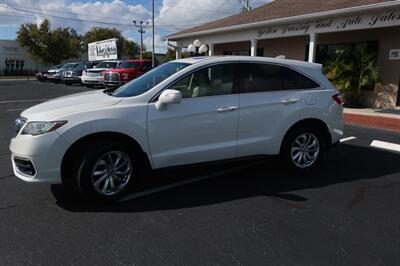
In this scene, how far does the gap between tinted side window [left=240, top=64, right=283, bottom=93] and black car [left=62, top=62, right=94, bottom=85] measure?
23.6 m

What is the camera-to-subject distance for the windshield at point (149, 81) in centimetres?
452

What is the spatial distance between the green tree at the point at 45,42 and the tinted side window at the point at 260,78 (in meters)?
54.0

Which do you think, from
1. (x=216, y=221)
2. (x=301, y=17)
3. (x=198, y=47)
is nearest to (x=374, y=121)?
(x=301, y=17)

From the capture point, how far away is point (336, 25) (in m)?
12.6

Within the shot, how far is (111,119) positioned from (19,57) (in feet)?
189

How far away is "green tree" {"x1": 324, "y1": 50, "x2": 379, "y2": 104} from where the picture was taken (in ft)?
39.2

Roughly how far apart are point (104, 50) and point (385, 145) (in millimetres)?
32250

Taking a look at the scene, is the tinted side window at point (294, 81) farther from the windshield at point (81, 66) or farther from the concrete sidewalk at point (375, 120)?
the windshield at point (81, 66)

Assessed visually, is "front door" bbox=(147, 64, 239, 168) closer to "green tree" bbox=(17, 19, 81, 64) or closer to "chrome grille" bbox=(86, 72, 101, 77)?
"chrome grille" bbox=(86, 72, 101, 77)

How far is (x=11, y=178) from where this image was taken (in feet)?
16.8

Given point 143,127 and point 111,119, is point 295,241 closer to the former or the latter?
point 143,127

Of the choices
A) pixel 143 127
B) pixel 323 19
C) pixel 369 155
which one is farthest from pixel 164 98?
pixel 323 19

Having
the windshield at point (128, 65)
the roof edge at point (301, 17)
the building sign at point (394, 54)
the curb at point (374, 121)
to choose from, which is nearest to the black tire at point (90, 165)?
the curb at point (374, 121)

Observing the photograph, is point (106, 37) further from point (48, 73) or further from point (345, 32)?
point (345, 32)
